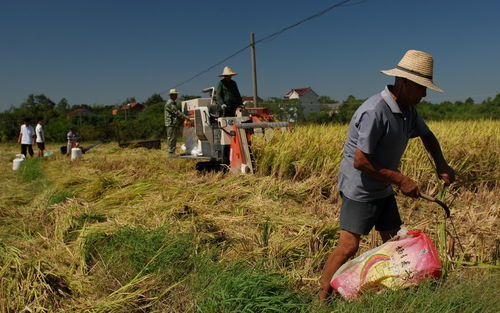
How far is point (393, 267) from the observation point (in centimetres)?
224

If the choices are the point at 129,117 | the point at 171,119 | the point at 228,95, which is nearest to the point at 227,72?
the point at 228,95

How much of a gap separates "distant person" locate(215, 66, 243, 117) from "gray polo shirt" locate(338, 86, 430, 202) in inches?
209

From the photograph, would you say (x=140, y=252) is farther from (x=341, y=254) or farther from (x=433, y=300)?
(x=433, y=300)

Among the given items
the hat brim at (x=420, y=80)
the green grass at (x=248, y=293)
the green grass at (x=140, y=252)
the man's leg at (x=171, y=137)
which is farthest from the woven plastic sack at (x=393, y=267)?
the man's leg at (x=171, y=137)

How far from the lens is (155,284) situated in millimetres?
2684

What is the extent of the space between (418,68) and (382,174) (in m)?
0.62

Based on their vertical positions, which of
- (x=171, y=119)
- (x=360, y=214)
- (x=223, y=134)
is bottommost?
(x=360, y=214)

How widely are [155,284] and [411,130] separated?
1.98 meters

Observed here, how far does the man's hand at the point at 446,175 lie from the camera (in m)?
A: 2.56

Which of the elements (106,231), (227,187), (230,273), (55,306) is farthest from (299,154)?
(55,306)

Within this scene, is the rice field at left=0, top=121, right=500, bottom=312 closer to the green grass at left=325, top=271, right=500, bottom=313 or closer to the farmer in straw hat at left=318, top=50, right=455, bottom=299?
the green grass at left=325, top=271, right=500, bottom=313

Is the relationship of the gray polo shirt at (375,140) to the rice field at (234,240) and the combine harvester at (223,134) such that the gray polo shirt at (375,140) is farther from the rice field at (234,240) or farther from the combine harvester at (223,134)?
the combine harvester at (223,134)

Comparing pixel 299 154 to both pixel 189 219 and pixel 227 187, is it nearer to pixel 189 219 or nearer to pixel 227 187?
pixel 227 187

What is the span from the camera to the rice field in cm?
241
